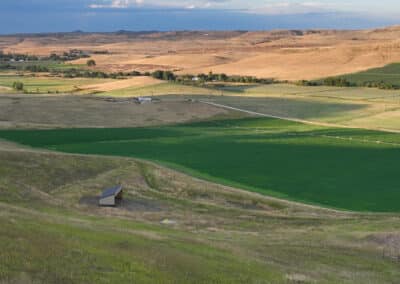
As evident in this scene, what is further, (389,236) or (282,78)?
(282,78)

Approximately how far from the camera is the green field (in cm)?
4812

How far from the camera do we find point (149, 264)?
20.6 m

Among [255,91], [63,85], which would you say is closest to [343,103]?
[255,91]

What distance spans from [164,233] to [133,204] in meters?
13.3

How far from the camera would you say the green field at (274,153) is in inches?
1895

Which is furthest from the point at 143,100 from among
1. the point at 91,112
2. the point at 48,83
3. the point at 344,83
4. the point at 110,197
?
the point at 110,197

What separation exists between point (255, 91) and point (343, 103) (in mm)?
23236

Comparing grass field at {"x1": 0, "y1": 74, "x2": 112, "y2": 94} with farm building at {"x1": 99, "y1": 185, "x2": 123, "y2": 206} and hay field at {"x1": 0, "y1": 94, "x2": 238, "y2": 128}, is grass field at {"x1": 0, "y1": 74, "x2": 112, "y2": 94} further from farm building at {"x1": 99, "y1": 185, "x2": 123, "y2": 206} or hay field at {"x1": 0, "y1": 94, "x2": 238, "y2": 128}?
farm building at {"x1": 99, "y1": 185, "x2": 123, "y2": 206}

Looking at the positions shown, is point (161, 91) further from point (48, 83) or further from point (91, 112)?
point (48, 83)

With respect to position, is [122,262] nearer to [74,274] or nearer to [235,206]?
[74,274]

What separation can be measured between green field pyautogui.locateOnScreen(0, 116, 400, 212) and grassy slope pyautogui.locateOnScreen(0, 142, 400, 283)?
464 cm

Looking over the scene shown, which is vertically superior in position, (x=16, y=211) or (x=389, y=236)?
(x=16, y=211)

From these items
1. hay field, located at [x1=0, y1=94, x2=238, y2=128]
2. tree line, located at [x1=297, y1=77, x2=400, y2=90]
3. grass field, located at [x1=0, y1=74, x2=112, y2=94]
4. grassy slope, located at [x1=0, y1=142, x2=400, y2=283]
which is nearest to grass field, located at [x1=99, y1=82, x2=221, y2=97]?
hay field, located at [x1=0, y1=94, x2=238, y2=128]

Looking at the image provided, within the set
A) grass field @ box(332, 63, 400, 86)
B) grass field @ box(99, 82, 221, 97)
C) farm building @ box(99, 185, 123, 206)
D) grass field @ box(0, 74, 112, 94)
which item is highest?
grass field @ box(332, 63, 400, 86)
